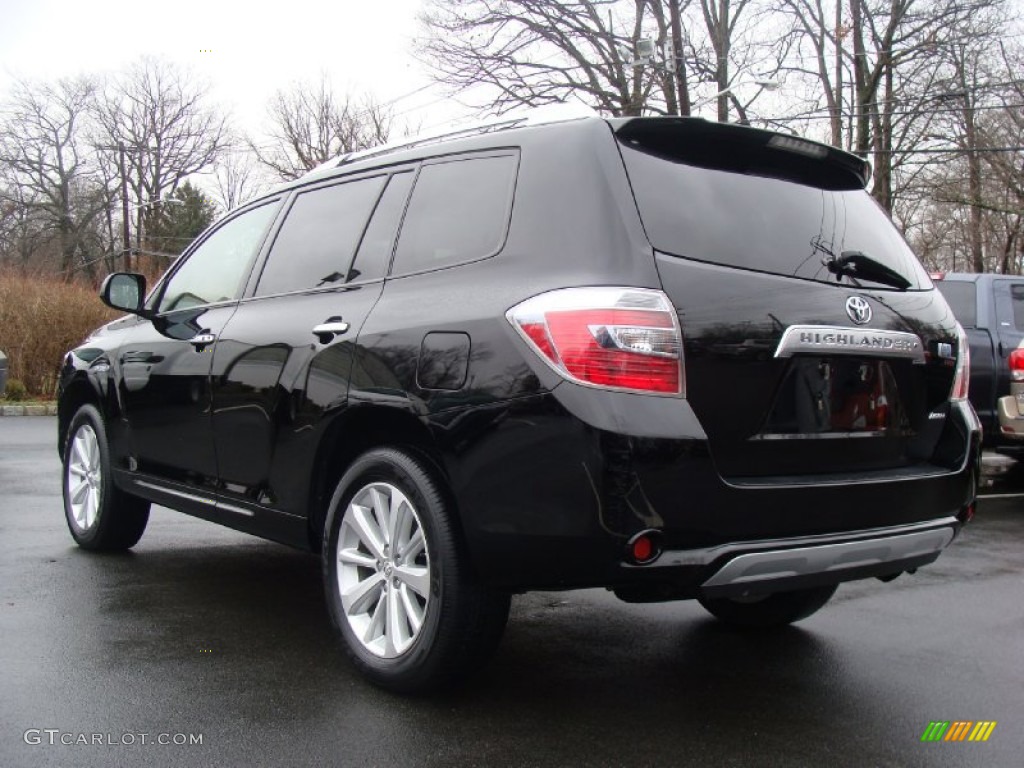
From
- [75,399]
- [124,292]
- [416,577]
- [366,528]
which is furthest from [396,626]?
[75,399]

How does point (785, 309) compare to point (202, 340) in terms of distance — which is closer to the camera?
point (785, 309)

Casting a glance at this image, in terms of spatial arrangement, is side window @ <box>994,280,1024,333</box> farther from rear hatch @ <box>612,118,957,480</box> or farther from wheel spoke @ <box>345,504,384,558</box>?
wheel spoke @ <box>345,504,384,558</box>

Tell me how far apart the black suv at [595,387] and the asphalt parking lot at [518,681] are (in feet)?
0.93

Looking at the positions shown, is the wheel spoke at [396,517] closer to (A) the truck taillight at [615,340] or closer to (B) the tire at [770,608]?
(A) the truck taillight at [615,340]

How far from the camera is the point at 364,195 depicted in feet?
12.9

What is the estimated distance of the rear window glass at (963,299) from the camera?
8.78m

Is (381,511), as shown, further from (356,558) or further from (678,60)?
(678,60)

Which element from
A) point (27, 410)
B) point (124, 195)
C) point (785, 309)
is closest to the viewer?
point (785, 309)

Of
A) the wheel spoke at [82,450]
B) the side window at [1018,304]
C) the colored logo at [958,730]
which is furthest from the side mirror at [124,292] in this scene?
the side window at [1018,304]

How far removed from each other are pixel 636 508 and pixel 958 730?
1.36 meters

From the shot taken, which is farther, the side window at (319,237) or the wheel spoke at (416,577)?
the side window at (319,237)

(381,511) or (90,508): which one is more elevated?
(381,511)

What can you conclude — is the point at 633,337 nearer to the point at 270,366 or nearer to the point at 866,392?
the point at 866,392

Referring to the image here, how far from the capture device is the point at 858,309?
313cm
